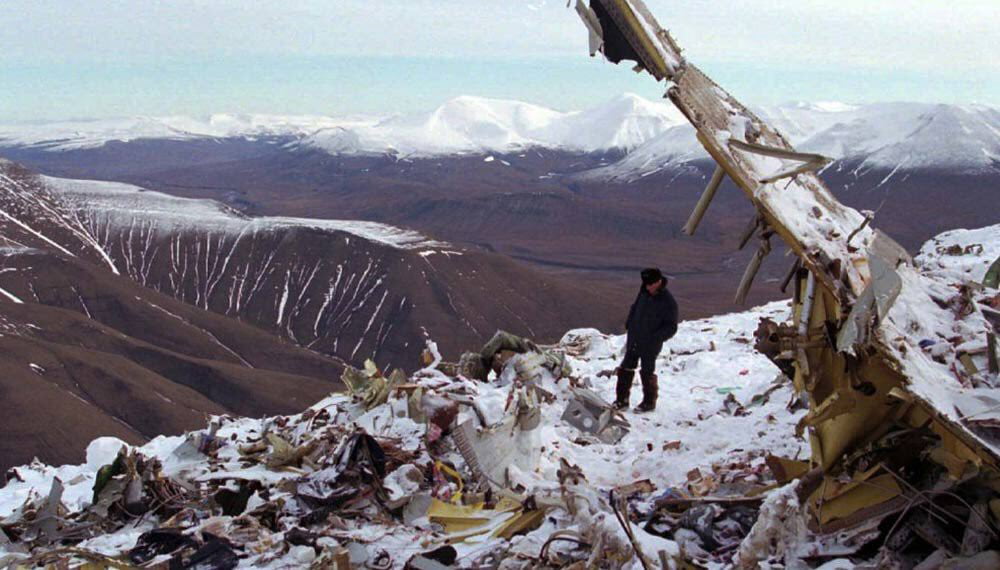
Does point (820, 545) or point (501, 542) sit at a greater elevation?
point (820, 545)

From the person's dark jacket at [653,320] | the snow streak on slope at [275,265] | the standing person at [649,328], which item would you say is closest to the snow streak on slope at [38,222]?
the snow streak on slope at [275,265]

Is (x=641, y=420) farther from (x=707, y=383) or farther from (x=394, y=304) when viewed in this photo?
(x=394, y=304)

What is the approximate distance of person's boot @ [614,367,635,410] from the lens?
23.3ft

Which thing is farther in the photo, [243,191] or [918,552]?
[243,191]

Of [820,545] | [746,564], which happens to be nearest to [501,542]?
[746,564]

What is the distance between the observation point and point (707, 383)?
8.12 metres

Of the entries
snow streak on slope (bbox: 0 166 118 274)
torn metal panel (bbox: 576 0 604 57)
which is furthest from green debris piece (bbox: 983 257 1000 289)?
snow streak on slope (bbox: 0 166 118 274)

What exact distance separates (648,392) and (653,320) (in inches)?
30.7

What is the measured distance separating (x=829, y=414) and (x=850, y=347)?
1.20 ft

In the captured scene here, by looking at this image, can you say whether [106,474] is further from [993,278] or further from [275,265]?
[275,265]

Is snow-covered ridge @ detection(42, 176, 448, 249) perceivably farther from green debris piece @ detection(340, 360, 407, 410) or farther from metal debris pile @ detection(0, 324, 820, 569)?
metal debris pile @ detection(0, 324, 820, 569)

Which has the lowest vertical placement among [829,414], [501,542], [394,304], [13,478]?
[394,304]

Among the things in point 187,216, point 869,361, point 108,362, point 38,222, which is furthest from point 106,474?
point 38,222

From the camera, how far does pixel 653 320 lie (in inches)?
268
